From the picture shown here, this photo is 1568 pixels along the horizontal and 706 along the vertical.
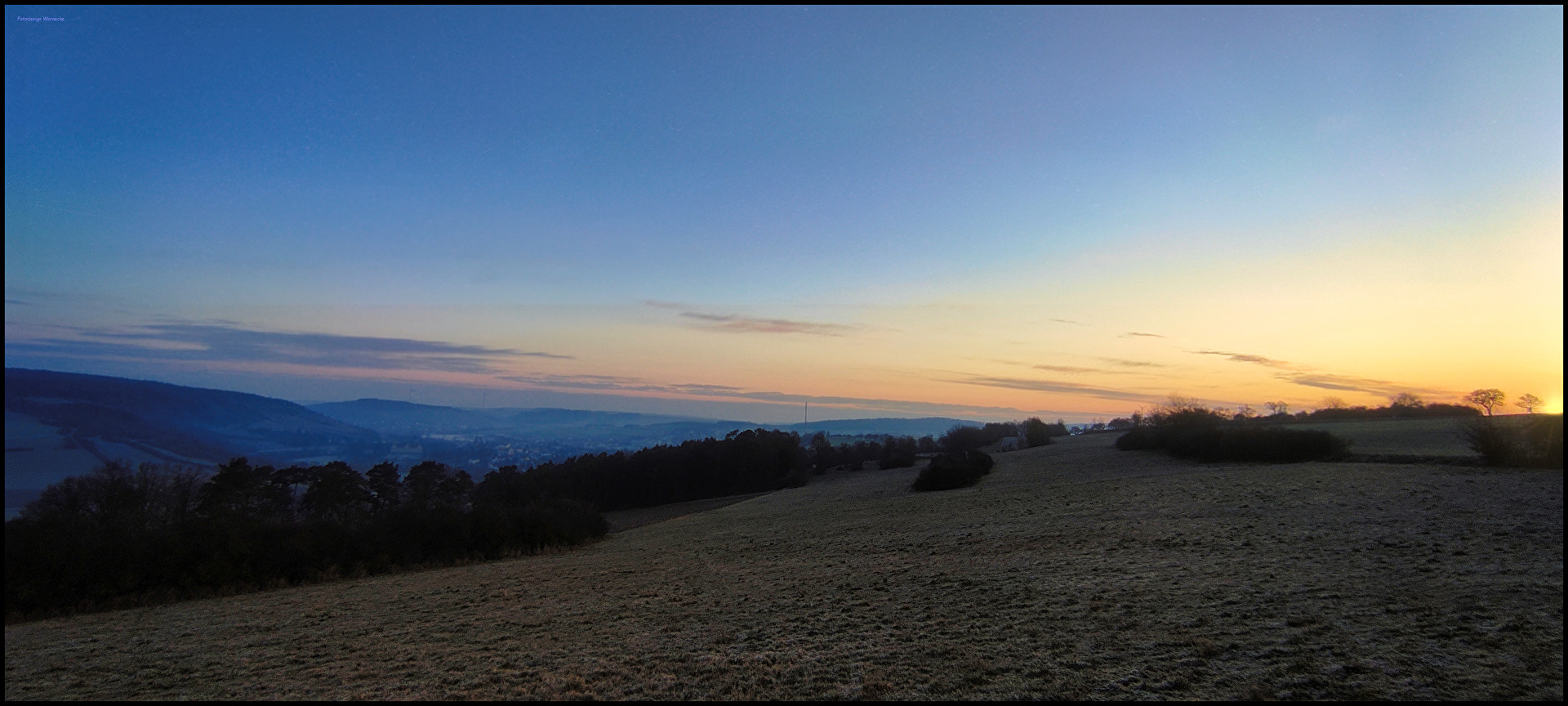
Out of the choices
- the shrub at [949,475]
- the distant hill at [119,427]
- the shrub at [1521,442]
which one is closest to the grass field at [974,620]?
the shrub at [1521,442]

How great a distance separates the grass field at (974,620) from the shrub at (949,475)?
2296 centimetres

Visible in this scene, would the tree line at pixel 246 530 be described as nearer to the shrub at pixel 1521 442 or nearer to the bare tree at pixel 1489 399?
the shrub at pixel 1521 442

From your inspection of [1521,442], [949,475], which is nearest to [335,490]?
[949,475]

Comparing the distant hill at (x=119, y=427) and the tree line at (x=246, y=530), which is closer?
the tree line at (x=246, y=530)

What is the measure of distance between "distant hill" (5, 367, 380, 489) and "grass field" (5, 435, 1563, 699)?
1605cm

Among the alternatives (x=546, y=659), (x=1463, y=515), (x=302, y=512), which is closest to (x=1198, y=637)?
(x=546, y=659)

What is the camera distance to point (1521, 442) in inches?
1041

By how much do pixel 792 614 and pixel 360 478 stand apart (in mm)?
47656

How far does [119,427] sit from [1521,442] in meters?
117

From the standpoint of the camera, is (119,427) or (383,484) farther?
(119,427)

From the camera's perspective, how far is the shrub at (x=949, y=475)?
47875 millimetres

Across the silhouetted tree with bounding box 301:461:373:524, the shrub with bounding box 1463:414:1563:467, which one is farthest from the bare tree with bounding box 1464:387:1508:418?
A: the silhouetted tree with bounding box 301:461:373:524

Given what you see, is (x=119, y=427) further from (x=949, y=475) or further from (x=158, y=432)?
(x=949, y=475)

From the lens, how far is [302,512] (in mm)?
34875
